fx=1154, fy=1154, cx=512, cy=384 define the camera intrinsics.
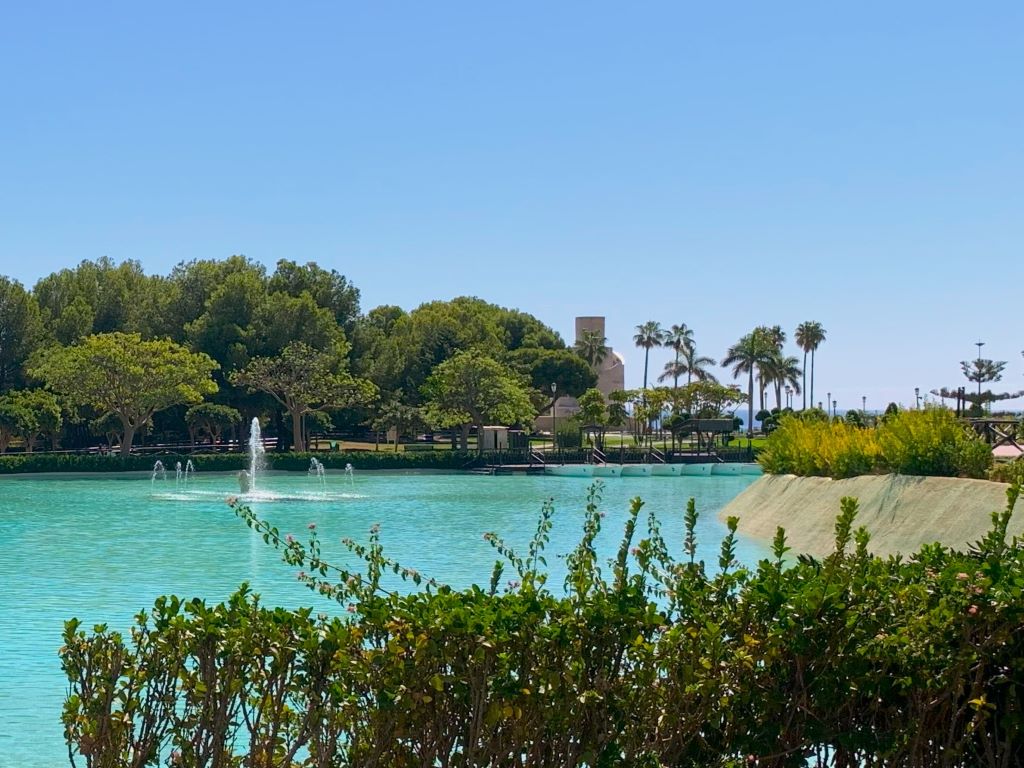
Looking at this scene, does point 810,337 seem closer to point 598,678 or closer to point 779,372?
point 779,372

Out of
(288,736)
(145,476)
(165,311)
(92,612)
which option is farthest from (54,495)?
(288,736)

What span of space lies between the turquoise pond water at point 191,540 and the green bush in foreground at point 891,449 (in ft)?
7.91

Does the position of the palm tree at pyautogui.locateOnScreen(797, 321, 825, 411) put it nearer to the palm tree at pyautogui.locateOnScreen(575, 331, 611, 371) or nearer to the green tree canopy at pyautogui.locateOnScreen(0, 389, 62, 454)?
the palm tree at pyautogui.locateOnScreen(575, 331, 611, 371)

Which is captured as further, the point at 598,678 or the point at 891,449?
the point at 891,449

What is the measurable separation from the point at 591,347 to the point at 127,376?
5402 cm

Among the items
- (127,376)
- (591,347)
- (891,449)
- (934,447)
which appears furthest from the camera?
(591,347)

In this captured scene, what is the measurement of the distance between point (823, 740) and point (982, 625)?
69 cm

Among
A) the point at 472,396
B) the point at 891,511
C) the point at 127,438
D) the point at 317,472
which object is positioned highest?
the point at 472,396

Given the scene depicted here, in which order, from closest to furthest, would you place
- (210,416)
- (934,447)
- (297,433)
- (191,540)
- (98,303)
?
1. (934,447)
2. (191,540)
3. (210,416)
4. (297,433)
5. (98,303)

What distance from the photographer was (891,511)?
741 inches

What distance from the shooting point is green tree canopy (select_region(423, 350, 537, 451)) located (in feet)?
197

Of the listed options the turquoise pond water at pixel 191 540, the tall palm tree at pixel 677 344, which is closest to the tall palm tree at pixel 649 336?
the tall palm tree at pixel 677 344

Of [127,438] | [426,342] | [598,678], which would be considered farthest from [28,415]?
[598,678]

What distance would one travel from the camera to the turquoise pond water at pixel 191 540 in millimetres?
11727
